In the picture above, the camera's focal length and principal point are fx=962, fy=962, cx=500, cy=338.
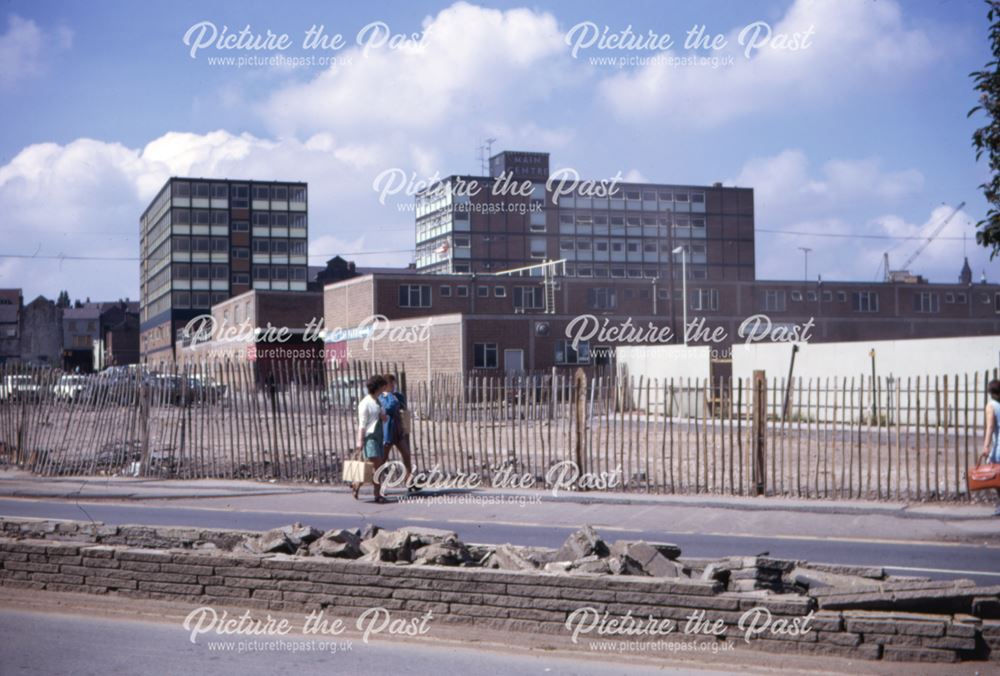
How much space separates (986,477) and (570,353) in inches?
1772

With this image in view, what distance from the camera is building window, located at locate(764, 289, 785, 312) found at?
70312 mm

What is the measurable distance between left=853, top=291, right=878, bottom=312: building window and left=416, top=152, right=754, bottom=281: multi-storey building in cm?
2554

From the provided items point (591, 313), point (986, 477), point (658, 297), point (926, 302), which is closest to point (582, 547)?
point (986, 477)

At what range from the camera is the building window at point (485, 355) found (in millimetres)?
51812

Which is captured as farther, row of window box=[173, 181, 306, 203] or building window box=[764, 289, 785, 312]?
row of window box=[173, 181, 306, 203]

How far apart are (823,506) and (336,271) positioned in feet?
267

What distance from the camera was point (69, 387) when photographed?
20.4 m

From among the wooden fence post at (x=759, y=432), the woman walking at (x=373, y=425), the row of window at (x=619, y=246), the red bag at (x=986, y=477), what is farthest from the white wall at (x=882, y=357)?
the row of window at (x=619, y=246)

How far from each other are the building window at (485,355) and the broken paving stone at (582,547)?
142ft

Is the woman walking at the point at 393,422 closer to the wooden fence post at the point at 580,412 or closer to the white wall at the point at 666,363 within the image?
the wooden fence post at the point at 580,412

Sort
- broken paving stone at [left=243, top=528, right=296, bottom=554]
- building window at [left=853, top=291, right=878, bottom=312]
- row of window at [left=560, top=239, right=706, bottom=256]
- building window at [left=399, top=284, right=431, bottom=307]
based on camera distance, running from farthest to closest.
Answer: row of window at [left=560, top=239, right=706, bottom=256], building window at [left=853, top=291, right=878, bottom=312], building window at [left=399, top=284, right=431, bottom=307], broken paving stone at [left=243, top=528, right=296, bottom=554]

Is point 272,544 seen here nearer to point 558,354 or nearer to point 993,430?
point 993,430

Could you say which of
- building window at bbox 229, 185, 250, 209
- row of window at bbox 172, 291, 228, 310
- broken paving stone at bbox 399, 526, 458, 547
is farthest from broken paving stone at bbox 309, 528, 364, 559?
building window at bbox 229, 185, 250, 209

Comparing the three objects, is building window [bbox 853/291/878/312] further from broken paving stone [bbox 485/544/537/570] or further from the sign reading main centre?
broken paving stone [bbox 485/544/537/570]
